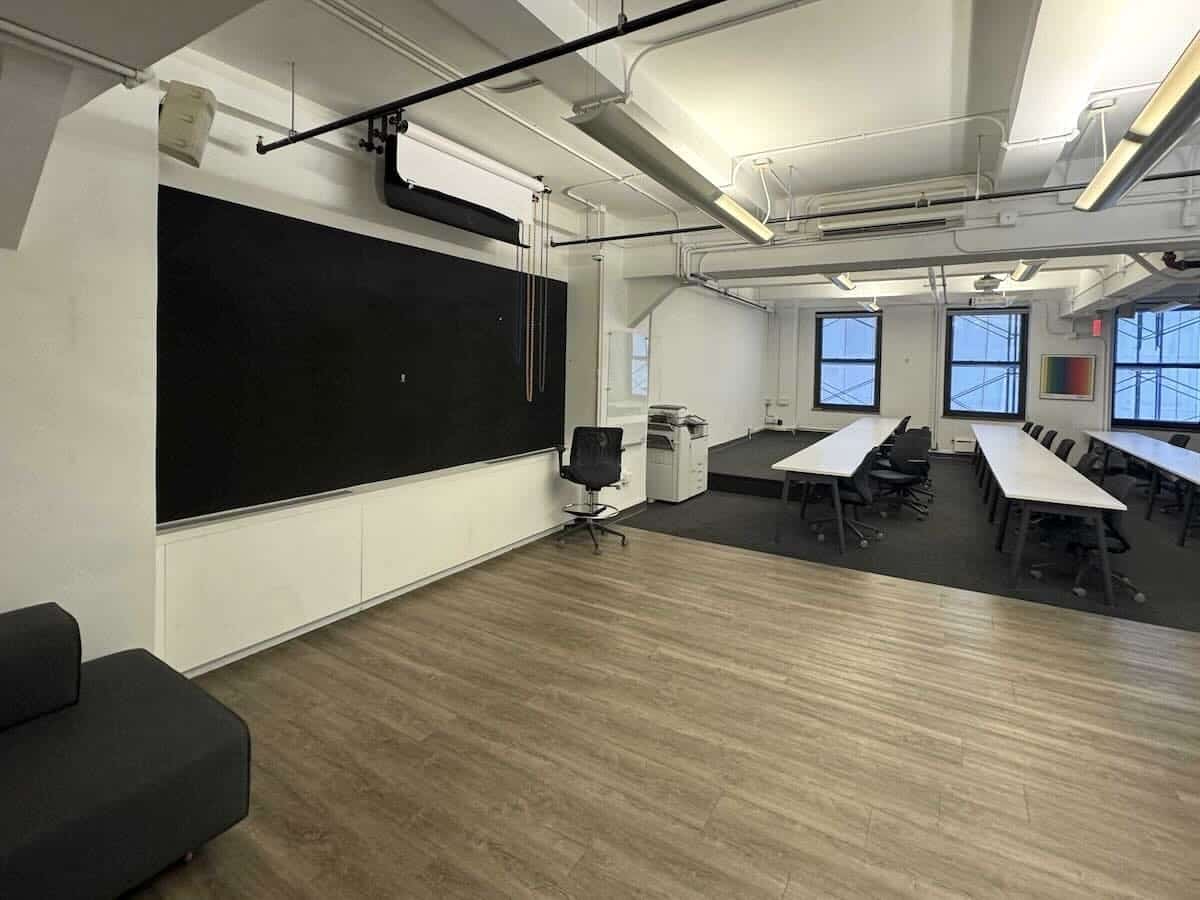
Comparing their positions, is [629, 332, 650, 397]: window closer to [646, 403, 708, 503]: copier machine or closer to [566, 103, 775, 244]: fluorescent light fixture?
[646, 403, 708, 503]: copier machine

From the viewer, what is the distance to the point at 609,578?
474 cm

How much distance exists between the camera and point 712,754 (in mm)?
2533

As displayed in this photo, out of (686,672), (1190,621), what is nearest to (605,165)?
(686,672)

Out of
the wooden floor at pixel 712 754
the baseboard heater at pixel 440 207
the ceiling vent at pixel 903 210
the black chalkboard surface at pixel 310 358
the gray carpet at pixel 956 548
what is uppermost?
the ceiling vent at pixel 903 210

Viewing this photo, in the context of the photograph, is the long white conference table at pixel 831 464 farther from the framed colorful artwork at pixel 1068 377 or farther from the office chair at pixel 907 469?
the framed colorful artwork at pixel 1068 377

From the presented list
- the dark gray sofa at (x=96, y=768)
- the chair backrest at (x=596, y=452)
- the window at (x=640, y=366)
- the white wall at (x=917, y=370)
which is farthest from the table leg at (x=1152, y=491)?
the dark gray sofa at (x=96, y=768)

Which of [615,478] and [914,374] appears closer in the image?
[615,478]

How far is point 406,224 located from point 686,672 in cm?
337

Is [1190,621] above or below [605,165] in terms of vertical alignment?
below

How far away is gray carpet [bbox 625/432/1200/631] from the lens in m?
4.53

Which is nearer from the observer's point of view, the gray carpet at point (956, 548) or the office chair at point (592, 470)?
the gray carpet at point (956, 548)

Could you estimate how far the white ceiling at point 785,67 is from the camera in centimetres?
265

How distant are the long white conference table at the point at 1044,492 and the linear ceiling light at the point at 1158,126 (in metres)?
2.16

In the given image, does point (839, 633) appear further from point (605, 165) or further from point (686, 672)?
point (605, 165)
